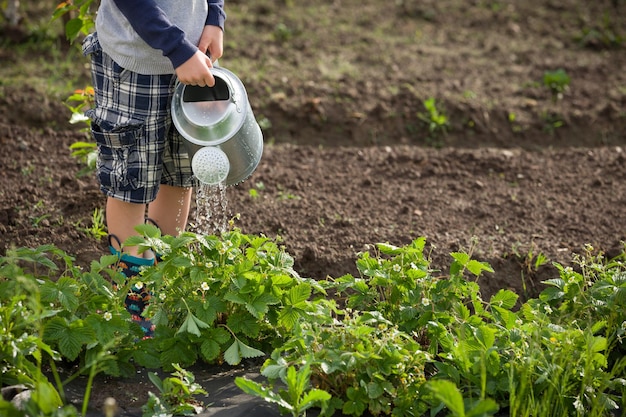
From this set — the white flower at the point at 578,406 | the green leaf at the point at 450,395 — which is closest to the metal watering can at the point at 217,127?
the green leaf at the point at 450,395

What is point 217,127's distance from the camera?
2.45m

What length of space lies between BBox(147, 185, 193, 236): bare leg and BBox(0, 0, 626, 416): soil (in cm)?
31

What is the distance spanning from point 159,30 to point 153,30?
17 millimetres

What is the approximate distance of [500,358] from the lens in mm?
2279

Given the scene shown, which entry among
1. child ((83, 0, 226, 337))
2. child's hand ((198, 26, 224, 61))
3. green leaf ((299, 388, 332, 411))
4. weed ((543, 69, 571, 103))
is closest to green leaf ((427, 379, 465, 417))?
green leaf ((299, 388, 332, 411))

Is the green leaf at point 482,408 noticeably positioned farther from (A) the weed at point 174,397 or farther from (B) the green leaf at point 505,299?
(A) the weed at point 174,397

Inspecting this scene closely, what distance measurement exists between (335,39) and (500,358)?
3.67 metres

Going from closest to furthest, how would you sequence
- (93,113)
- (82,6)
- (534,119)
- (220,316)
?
(220,316) < (93,113) < (82,6) < (534,119)

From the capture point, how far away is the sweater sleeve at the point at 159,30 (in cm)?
238

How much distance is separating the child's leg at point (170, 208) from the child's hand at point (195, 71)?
1.88ft

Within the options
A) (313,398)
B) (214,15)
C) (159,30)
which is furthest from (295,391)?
(214,15)

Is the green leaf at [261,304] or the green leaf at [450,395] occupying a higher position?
the green leaf at [450,395]

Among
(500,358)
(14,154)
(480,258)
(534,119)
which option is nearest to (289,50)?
(534,119)

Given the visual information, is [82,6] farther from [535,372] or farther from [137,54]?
[535,372]
